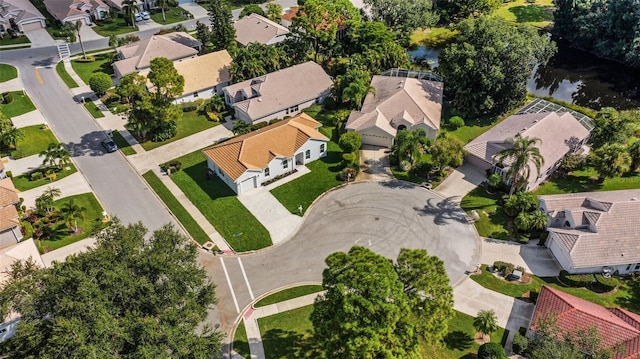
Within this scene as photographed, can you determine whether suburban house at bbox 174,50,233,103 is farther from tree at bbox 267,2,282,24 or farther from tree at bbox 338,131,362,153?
tree at bbox 338,131,362,153

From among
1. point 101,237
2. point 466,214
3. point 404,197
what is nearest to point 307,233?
point 404,197

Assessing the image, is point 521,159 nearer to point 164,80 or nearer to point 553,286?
point 553,286

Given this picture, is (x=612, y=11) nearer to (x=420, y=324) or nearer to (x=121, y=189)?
(x=420, y=324)

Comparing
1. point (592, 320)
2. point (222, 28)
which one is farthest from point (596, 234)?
point (222, 28)

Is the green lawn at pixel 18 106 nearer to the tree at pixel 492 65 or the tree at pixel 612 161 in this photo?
the tree at pixel 492 65

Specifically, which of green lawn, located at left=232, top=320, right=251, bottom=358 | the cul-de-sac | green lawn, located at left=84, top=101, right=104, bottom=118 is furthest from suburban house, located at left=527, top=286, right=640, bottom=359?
green lawn, located at left=84, top=101, right=104, bottom=118

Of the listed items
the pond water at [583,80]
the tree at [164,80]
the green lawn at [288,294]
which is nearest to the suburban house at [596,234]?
the green lawn at [288,294]
